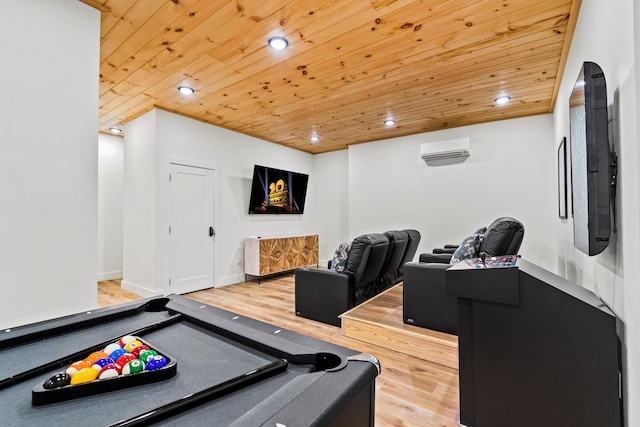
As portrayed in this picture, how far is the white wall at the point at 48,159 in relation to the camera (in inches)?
70.8

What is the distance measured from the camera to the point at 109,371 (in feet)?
2.76

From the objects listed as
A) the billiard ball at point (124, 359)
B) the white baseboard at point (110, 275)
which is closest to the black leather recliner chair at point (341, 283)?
the billiard ball at point (124, 359)

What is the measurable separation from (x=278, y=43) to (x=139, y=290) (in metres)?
3.86

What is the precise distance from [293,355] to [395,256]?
300 cm

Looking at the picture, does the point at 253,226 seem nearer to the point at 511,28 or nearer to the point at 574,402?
the point at 511,28

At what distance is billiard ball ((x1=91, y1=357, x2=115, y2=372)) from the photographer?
851mm

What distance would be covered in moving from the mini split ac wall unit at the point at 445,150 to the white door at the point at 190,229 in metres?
3.55

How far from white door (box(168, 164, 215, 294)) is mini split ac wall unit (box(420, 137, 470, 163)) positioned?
355 centimetres

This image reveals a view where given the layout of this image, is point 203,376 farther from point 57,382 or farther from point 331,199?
point 331,199

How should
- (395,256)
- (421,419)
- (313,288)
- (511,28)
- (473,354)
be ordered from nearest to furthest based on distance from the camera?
(473,354) < (421,419) < (511,28) < (313,288) < (395,256)

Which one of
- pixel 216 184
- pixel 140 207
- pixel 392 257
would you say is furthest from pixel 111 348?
pixel 216 184

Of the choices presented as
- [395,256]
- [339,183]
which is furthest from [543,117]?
[339,183]

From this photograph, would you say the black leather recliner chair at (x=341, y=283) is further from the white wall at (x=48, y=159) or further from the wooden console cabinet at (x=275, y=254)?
the white wall at (x=48, y=159)

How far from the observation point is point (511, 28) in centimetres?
242
